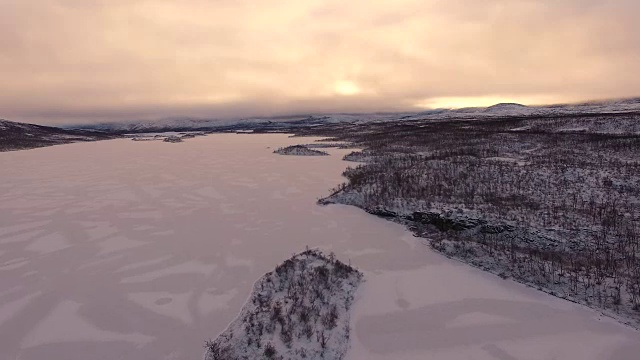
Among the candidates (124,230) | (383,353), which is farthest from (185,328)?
(124,230)

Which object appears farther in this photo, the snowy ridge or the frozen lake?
the frozen lake

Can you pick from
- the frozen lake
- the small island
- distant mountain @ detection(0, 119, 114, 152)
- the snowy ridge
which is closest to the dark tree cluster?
the frozen lake

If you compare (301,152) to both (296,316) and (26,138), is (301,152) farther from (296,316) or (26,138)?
(26,138)

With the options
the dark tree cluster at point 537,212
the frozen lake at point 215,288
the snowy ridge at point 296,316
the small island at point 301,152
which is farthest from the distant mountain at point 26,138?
the snowy ridge at point 296,316

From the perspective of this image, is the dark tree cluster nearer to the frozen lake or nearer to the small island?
the frozen lake

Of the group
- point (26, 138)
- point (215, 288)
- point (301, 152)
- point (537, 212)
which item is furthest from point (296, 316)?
point (26, 138)

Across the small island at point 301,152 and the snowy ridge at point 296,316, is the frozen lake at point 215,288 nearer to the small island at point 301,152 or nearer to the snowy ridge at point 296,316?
the snowy ridge at point 296,316
